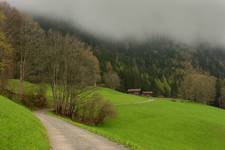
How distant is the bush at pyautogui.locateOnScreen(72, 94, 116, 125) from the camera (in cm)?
6525

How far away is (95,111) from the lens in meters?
66.8

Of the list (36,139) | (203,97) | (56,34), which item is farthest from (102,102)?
(203,97)

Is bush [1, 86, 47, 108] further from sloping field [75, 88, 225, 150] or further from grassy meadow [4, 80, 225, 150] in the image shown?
sloping field [75, 88, 225, 150]

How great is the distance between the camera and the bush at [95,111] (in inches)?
2569

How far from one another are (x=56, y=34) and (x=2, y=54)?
37.5 ft

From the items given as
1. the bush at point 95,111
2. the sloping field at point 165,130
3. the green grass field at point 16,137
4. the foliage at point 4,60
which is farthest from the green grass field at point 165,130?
the green grass field at point 16,137

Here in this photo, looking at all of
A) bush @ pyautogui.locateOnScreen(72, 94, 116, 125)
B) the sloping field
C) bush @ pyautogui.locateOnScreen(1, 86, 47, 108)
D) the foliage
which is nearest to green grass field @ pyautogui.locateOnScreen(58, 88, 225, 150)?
the sloping field

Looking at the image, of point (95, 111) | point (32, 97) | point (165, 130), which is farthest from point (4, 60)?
point (165, 130)

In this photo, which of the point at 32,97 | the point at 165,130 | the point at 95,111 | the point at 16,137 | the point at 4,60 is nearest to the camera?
the point at 16,137

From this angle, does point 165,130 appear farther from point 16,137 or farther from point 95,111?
point 16,137

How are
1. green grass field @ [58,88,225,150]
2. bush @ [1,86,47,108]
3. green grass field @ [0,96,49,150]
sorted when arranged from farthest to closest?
bush @ [1,86,47,108] → green grass field @ [58,88,225,150] → green grass field @ [0,96,49,150]

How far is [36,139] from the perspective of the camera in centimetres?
2486

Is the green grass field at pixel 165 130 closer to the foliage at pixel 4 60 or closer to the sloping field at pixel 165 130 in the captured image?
the sloping field at pixel 165 130

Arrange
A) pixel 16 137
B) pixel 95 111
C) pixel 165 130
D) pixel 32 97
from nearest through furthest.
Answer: pixel 16 137, pixel 95 111, pixel 165 130, pixel 32 97
